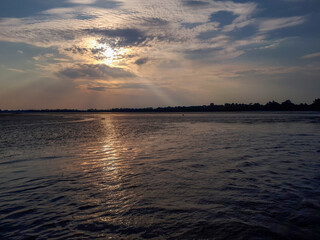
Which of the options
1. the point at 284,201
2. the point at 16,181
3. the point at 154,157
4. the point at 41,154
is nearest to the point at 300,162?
the point at 284,201

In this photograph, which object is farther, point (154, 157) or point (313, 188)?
point (154, 157)

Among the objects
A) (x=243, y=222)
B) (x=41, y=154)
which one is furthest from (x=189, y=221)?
(x=41, y=154)

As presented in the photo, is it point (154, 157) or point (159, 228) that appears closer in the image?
point (159, 228)

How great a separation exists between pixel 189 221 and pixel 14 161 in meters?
11.2

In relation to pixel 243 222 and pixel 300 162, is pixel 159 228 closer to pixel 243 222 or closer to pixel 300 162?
pixel 243 222

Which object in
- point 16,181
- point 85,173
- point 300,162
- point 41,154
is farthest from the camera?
point 41,154

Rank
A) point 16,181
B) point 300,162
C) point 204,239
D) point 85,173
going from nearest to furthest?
point 204,239 → point 16,181 → point 85,173 → point 300,162

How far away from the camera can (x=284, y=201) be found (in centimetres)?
639

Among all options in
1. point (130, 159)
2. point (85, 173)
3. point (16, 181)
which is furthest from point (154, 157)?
point (16, 181)

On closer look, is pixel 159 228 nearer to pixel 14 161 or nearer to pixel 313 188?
pixel 313 188

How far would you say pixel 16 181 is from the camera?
8.80 meters

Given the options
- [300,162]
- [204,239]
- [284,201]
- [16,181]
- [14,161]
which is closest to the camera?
[204,239]

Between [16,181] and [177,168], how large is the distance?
21.6 ft

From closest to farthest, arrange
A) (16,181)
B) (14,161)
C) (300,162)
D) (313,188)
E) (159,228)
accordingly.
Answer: (159,228) < (313,188) < (16,181) < (300,162) < (14,161)
